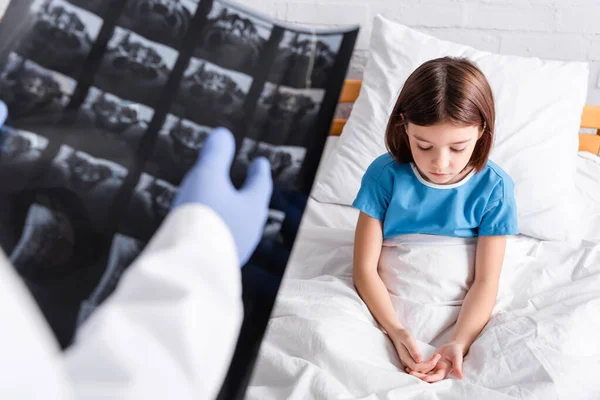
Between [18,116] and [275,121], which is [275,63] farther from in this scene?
[18,116]

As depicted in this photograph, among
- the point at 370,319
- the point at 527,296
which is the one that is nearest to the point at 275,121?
the point at 370,319

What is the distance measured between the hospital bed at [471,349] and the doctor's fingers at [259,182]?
0.45 metres

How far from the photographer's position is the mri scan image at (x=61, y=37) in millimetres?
582

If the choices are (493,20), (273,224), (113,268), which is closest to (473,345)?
(273,224)

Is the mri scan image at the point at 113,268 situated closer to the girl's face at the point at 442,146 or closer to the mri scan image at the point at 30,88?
the mri scan image at the point at 30,88

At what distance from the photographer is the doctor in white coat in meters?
0.36

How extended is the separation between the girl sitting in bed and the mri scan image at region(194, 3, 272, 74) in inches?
22.4

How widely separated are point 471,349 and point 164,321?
0.79 m

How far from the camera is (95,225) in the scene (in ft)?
1.74

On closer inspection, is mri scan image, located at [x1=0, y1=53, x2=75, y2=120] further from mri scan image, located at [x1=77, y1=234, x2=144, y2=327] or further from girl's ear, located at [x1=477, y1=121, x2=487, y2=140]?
girl's ear, located at [x1=477, y1=121, x2=487, y2=140]

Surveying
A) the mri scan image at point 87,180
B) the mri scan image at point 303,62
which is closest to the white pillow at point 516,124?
the mri scan image at point 303,62

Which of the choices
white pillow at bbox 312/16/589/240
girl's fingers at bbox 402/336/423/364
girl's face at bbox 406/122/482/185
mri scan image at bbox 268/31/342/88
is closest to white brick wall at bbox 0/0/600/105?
white pillow at bbox 312/16/589/240

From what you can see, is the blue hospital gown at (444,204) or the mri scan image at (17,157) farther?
the blue hospital gown at (444,204)

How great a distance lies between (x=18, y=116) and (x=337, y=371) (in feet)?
1.97
